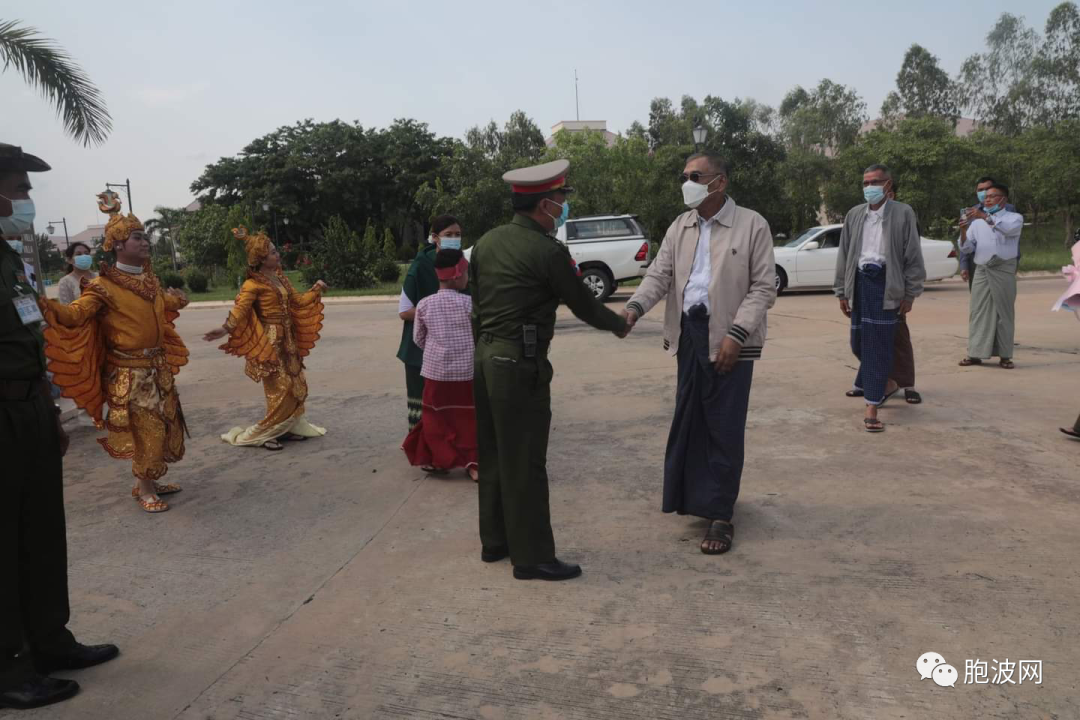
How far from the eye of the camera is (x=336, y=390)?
821 cm

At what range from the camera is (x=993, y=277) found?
25.7 ft

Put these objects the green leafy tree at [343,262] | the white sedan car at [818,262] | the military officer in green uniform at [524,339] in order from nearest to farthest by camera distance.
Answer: the military officer in green uniform at [524,339] < the white sedan car at [818,262] < the green leafy tree at [343,262]

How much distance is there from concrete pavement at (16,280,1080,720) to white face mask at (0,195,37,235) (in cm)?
162

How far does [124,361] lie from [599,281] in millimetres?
12008

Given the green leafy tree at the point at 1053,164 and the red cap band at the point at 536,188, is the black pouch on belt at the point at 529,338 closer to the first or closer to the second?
the red cap band at the point at 536,188

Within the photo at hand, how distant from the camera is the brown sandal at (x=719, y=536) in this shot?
12.1 ft

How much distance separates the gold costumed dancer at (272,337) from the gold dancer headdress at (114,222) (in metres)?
0.92

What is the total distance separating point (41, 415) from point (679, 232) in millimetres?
2894

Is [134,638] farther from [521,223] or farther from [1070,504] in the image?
[1070,504]

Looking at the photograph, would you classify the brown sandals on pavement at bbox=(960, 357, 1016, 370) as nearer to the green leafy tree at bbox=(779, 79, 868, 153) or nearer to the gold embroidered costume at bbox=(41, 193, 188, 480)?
the gold embroidered costume at bbox=(41, 193, 188, 480)

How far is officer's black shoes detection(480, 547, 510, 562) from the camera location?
3.72m

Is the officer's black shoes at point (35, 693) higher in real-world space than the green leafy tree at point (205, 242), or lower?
lower

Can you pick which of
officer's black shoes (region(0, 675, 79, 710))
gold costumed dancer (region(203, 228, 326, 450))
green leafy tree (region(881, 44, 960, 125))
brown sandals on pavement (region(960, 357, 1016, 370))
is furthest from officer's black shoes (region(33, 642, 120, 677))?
green leafy tree (region(881, 44, 960, 125))

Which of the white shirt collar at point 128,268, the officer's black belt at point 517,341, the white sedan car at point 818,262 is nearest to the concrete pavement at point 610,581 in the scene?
the officer's black belt at point 517,341
